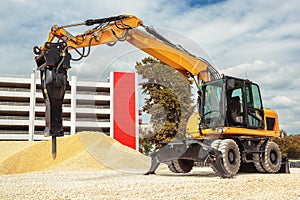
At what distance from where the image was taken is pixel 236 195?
6.22 metres

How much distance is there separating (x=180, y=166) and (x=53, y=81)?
4852 millimetres

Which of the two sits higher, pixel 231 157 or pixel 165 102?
pixel 165 102

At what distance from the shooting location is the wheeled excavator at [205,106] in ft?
29.1

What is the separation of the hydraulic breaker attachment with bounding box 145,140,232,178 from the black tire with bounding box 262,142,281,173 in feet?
7.92

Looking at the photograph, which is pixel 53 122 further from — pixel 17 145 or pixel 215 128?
pixel 17 145

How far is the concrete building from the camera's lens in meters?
43.4

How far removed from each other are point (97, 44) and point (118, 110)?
31838mm

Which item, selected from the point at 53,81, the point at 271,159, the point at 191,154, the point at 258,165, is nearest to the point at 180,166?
the point at 191,154

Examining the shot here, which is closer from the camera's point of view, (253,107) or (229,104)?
(229,104)

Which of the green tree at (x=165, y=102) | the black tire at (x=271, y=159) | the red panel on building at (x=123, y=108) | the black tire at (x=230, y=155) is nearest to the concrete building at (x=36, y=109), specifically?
the red panel on building at (x=123, y=108)

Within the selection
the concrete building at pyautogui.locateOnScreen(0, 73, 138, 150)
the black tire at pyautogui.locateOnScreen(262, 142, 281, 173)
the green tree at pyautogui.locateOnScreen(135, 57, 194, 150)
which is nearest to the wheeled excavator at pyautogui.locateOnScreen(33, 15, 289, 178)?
the black tire at pyautogui.locateOnScreen(262, 142, 281, 173)

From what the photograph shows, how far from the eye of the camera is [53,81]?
841 centimetres

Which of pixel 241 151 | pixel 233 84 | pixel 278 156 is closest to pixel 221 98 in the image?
pixel 233 84

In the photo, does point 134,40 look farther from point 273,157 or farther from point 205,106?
point 273,157
